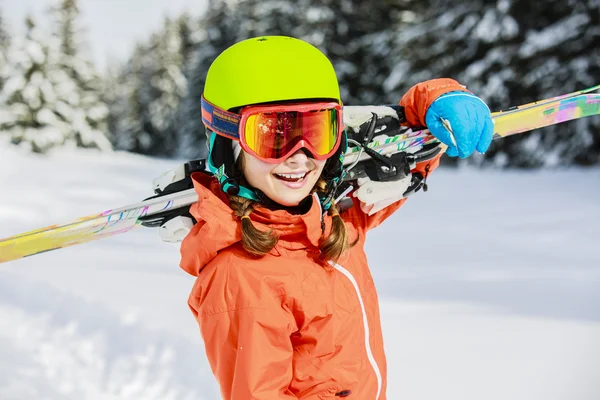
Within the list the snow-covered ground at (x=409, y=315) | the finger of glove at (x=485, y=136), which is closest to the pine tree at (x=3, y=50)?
the snow-covered ground at (x=409, y=315)

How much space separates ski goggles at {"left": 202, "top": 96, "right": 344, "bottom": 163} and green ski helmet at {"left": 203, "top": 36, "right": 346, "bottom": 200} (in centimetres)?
3

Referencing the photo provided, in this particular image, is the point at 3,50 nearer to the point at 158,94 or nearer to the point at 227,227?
the point at 158,94

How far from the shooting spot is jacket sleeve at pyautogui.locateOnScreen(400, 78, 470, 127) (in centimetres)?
237

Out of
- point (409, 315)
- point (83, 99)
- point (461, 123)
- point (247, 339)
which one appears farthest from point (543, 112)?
point (83, 99)

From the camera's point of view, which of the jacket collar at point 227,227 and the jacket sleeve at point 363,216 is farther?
the jacket sleeve at point 363,216

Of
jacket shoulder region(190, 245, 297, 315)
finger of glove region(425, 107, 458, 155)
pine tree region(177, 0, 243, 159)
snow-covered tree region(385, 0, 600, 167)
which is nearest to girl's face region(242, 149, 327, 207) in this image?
jacket shoulder region(190, 245, 297, 315)

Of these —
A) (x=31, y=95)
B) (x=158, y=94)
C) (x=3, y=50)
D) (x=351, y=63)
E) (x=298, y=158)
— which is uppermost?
(x=351, y=63)

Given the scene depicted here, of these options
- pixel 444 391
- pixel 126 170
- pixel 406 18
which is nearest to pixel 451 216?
pixel 444 391

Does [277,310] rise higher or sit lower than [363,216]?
lower

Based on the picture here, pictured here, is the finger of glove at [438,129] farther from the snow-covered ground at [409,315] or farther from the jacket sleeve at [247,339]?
the snow-covered ground at [409,315]

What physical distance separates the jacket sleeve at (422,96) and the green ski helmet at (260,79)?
52 centimetres

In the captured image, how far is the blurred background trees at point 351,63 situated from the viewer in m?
13.4

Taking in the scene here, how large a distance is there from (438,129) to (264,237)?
2.81 ft

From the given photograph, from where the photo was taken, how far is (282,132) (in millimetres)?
1934
